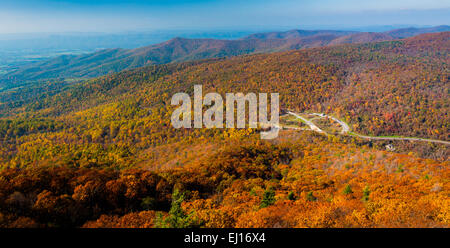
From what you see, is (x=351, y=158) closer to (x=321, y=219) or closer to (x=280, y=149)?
(x=280, y=149)

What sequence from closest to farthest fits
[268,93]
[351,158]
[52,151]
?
[351,158] → [52,151] → [268,93]

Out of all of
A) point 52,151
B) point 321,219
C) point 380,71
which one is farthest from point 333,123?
point 52,151

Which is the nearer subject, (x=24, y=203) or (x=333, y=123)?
(x=24, y=203)
